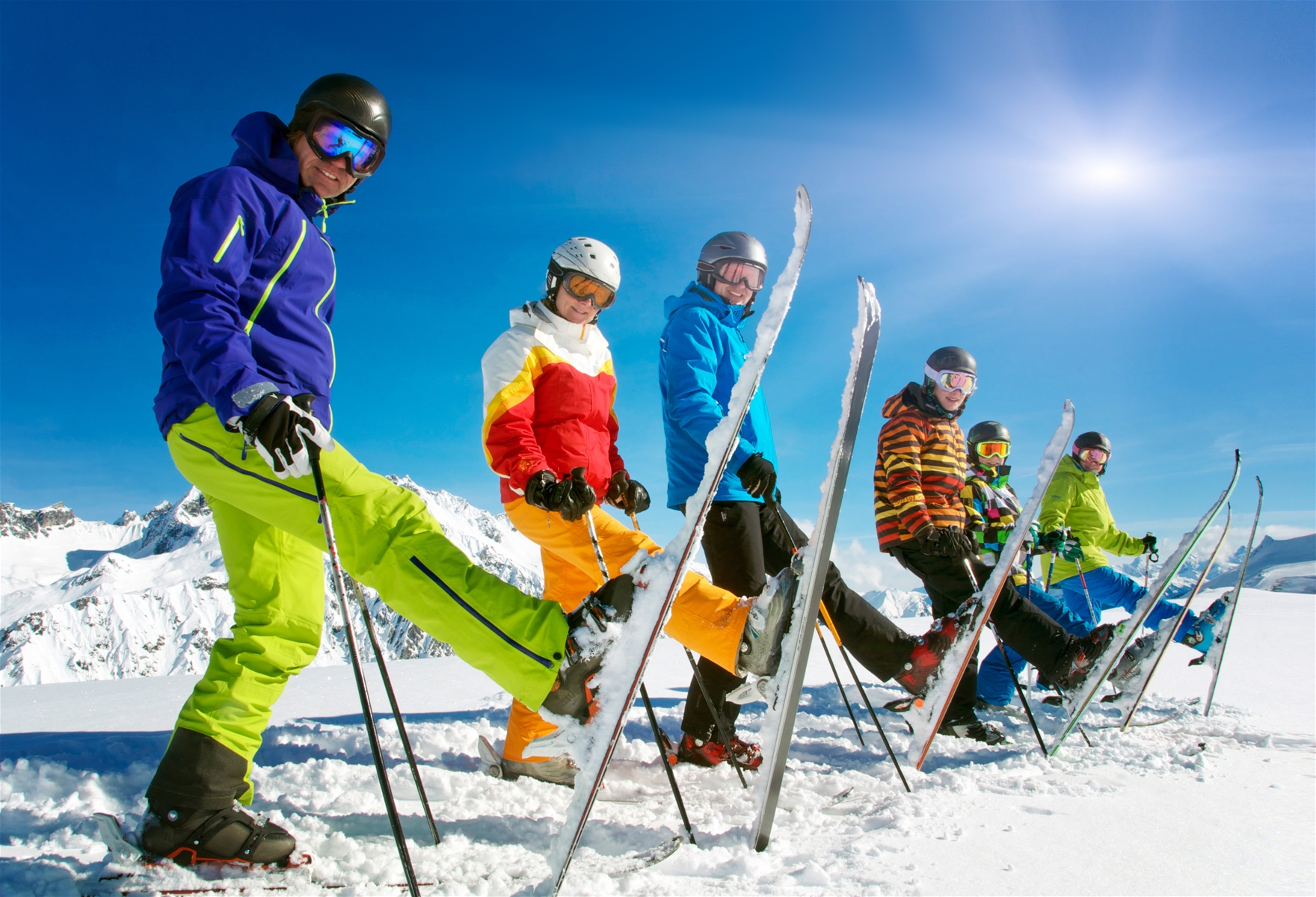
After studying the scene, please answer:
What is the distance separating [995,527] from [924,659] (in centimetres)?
332

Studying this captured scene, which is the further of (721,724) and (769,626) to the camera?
(721,724)

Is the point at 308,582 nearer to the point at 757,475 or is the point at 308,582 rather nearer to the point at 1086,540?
the point at 757,475

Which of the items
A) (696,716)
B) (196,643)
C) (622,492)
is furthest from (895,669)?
(196,643)

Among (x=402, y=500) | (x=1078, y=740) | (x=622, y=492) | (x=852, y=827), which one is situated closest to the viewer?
(x=402, y=500)

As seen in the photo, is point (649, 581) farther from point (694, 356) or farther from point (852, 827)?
point (694, 356)

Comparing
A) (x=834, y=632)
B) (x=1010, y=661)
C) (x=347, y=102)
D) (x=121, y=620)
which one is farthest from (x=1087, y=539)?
(x=121, y=620)

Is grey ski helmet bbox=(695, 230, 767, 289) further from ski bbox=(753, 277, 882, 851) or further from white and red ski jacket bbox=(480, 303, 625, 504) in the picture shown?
ski bbox=(753, 277, 882, 851)

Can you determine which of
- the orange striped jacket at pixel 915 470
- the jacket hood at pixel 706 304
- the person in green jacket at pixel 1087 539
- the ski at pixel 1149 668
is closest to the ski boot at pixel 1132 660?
the ski at pixel 1149 668

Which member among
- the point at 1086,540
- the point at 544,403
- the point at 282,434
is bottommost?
the point at 282,434

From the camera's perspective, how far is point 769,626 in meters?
2.16

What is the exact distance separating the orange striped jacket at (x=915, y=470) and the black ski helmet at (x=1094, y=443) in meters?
2.79

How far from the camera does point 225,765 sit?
1.88 m

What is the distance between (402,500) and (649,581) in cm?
76

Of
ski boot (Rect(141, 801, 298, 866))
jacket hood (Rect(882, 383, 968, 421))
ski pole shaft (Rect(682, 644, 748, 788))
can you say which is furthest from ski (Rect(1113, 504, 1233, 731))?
ski boot (Rect(141, 801, 298, 866))
